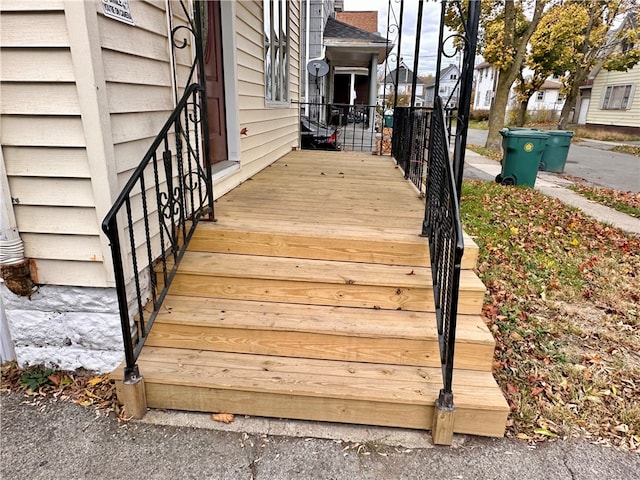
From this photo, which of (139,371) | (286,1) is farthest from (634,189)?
(139,371)

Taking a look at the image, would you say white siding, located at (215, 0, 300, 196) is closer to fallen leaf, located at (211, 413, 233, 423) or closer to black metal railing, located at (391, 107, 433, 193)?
black metal railing, located at (391, 107, 433, 193)

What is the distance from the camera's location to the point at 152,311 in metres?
2.49

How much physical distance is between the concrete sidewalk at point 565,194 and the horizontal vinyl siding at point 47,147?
5.91 m

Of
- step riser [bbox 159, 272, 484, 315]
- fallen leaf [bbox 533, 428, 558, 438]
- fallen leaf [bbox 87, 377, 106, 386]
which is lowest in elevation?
fallen leaf [bbox 533, 428, 558, 438]

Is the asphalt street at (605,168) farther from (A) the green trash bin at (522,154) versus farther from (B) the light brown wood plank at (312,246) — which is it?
(B) the light brown wood plank at (312,246)

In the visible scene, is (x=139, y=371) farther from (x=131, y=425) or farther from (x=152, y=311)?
(x=152, y=311)

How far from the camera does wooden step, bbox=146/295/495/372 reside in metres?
2.29

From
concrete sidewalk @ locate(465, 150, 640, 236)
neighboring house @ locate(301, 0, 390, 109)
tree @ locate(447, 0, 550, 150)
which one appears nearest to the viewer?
concrete sidewalk @ locate(465, 150, 640, 236)

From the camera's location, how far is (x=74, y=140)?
6.84ft

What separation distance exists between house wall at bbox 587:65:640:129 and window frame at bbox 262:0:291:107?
20393 mm

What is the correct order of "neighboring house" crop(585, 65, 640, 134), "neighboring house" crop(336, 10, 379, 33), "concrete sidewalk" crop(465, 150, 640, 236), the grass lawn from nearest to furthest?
the grass lawn, "concrete sidewalk" crop(465, 150, 640, 236), "neighboring house" crop(585, 65, 640, 134), "neighboring house" crop(336, 10, 379, 33)

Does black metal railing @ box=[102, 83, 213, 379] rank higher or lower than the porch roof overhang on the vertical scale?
lower

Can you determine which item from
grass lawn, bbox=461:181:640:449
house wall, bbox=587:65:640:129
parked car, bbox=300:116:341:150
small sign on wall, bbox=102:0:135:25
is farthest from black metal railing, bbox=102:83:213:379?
house wall, bbox=587:65:640:129

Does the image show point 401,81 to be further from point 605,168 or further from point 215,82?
point 215,82
